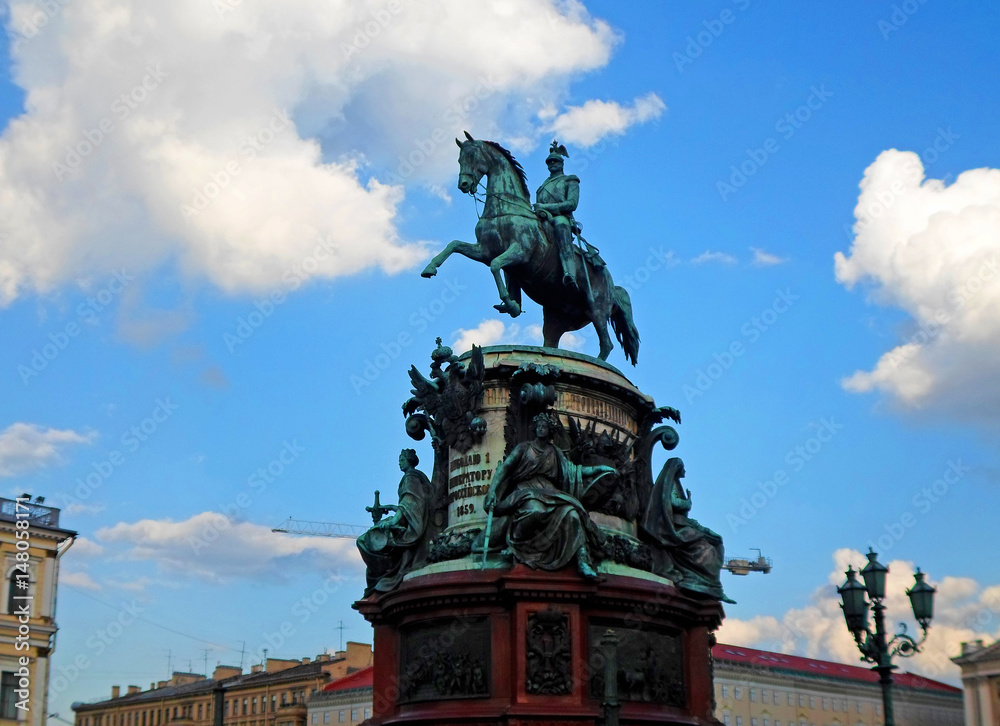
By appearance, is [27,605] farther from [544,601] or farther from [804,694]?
[804,694]

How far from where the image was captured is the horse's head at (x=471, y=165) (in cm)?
2967

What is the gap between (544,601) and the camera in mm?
24344

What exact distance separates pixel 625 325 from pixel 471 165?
5306mm

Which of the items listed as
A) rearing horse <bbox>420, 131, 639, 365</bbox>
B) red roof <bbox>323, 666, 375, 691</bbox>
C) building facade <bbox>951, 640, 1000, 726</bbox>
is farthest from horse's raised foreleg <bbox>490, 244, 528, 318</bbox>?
building facade <bbox>951, 640, 1000, 726</bbox>

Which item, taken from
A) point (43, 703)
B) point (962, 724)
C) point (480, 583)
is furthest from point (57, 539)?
point (962, 724)

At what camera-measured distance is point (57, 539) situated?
5897 cm

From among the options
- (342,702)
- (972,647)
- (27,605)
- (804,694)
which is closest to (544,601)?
(27,605)

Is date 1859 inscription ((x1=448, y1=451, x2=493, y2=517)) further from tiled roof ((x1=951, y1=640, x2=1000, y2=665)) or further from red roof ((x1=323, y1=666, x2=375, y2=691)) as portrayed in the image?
tiled roof ((x1=951, y1=640, x2=1000, y2=665))

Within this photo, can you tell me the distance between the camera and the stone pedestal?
24.1 m

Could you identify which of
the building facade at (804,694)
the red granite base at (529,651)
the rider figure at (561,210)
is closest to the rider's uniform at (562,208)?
the rider figure at (561,210)

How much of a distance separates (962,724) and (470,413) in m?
92.5

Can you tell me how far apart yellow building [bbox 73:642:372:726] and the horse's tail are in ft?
218

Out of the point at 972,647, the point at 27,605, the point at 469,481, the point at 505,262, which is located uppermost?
the point at 972,647

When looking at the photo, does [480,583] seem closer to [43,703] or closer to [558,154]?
[558,154]
